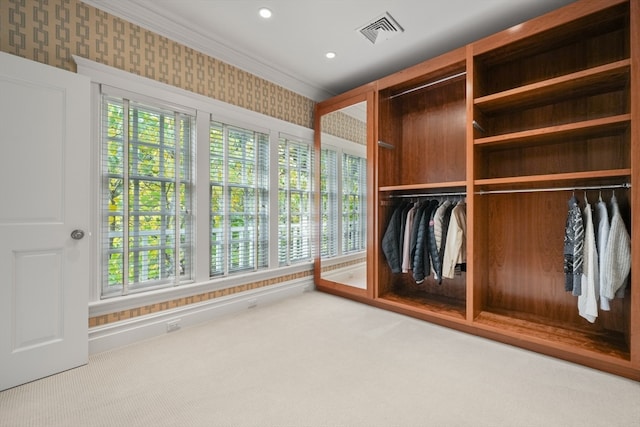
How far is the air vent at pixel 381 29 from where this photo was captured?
2579mm

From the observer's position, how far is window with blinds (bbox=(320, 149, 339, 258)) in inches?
149

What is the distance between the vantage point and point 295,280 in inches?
150

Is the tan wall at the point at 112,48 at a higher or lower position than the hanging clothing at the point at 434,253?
higher

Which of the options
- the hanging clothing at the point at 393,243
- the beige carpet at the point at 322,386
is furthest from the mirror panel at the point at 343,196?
the beige carpet at the point at 322,386

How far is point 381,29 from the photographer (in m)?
2.71

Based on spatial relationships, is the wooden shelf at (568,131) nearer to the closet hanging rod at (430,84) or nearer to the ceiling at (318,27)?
the closet hanging rod at (430,84)

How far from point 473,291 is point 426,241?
2.01 feet

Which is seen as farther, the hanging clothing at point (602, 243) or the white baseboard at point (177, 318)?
the white baseboard at point (177, 318)

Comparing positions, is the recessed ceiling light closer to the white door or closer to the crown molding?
the crown molding

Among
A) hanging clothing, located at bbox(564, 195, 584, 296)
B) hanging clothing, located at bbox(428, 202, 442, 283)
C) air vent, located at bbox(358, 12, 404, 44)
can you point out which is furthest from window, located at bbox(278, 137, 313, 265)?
hanging clothing, located at bbox(564, 195, 584, 296)

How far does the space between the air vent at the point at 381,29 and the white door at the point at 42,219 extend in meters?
2.33

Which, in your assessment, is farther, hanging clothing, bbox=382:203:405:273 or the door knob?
hanging clothing, bbox=382:203:405:273

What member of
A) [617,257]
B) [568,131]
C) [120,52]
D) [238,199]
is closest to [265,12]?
[120,52]

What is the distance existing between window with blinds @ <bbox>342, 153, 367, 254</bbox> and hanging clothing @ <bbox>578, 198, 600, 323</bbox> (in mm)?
1891
